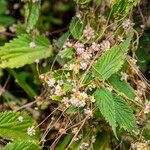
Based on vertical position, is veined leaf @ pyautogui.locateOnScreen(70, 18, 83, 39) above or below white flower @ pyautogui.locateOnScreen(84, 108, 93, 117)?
above

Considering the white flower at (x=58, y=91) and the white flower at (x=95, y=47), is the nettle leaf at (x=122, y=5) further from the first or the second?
the white flower at (x=58, y=91)

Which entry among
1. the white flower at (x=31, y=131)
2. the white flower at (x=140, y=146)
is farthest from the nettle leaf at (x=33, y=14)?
the white flower at (x=140, y=146)

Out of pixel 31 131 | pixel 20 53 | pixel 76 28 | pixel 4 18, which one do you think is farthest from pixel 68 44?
pixel 4 18

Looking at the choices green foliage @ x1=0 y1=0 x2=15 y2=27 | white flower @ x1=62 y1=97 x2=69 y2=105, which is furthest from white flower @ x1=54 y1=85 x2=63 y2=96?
green foliage @ x1=0 y1=0 x2=15 y2=27

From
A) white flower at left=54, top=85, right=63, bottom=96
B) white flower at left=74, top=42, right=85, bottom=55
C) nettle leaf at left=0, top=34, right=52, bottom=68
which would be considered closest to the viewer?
white flower at left=54, top=85, right=63, bottom=96

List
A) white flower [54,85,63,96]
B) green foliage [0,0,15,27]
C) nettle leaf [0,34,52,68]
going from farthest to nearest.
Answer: green foliage [0,0,15,27] < nettle leaf [0,34,52,68] < white flower [54,85,63,96]

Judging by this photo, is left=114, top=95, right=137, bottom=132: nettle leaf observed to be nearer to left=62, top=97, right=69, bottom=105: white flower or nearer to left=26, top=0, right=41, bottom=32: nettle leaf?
left=62, top=97, right=69, bottom=105: white flower
